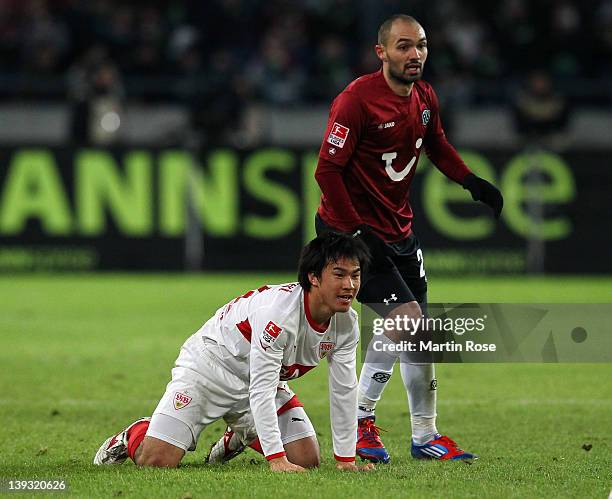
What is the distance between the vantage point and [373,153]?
274 inches

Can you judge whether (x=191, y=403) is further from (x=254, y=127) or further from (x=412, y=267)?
(x=254, y=127)

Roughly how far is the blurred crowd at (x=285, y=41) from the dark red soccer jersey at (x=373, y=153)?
12224mm

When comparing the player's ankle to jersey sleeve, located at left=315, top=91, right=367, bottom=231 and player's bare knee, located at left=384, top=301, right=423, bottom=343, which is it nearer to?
player's bare knee, located at left=384, top=301, right=423, bottom=343

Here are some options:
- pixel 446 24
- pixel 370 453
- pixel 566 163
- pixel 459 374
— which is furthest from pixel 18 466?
pixel 446 24

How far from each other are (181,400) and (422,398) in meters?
1.41

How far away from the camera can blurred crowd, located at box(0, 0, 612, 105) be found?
19.8 m

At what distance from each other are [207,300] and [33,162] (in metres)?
3.92

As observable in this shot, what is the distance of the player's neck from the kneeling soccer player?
1228 mm

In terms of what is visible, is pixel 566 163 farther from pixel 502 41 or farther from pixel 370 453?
pixel 370 453

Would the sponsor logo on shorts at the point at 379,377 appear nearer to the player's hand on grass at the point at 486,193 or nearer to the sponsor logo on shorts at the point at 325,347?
the sponsor logo on shorts at the point at 325,347

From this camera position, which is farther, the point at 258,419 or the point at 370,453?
the point at 370,453

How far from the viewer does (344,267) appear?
19.4 ft

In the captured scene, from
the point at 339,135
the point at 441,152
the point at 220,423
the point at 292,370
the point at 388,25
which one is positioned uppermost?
the point at 388,25

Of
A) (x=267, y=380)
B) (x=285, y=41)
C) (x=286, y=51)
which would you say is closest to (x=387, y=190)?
(x=267, y=380)
